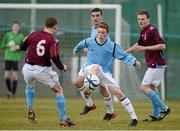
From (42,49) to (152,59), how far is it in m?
2.40

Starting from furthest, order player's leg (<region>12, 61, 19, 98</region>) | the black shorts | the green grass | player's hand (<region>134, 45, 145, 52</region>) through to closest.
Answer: the black shorts
player's leg (<region>12, 61, 19, 98</region>)
player's hand (<region>134, 45, 145, 52</region>)
the green grass

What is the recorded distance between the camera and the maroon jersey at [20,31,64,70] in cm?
1248

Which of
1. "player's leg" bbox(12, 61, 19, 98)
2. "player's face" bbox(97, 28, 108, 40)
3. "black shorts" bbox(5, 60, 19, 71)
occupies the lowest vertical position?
"player's leg" bbox(12, 61, 19, 98)

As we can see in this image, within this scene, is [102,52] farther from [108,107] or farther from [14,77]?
[14,77]

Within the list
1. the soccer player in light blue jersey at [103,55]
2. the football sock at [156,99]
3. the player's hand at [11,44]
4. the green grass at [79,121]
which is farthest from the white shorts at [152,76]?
the player's hand at [11,44]

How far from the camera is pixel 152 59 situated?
45.7 feet

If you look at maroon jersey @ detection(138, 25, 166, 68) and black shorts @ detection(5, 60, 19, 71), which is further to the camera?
black shorts @ detection(5, 60, 19, 71)

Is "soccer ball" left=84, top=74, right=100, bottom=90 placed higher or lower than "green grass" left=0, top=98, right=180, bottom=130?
higher

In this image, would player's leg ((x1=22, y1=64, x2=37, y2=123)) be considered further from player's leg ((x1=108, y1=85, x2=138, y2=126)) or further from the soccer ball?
player's leg ((x1=108, y1=85, x2=138, y2=126))

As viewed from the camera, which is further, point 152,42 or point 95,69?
point 152,42

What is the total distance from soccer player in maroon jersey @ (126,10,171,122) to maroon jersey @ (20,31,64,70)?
5.94 ft

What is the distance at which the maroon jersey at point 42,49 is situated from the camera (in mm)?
12477

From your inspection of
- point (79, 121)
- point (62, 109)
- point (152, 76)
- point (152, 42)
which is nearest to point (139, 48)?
point (152, 42)

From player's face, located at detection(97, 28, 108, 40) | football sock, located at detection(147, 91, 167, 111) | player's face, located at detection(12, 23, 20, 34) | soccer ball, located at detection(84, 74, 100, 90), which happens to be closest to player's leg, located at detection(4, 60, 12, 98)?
player's face, located at detection(12, 23, 20, 34)
